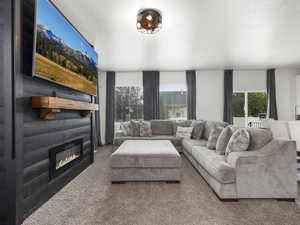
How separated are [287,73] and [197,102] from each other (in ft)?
10.6

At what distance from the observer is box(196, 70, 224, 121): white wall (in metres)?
6.11

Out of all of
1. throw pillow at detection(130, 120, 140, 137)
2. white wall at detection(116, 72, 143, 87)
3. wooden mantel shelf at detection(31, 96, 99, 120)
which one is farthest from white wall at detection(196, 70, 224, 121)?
wooden mantel shelf at detection(31, 96, 99, 120)

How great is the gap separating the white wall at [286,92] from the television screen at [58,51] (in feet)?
20.8

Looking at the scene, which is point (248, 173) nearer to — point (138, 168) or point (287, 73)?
point (138, 168)

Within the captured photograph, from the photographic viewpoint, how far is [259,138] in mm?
2320

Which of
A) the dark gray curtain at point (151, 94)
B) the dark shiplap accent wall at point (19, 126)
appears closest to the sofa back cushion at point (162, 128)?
the dark gray curtain at point (151, 94)

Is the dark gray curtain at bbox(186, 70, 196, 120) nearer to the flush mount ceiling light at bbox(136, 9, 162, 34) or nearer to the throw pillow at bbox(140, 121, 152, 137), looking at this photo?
the throw pillow at bbox(140, 121, 152, 137)

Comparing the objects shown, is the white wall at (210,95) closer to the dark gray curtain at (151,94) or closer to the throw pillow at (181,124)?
the throw pillow at (181,124)

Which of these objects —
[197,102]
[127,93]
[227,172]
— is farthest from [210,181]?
[127,93]

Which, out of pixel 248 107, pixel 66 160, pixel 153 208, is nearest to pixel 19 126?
pixel 66 160

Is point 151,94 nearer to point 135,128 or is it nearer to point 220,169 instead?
point 135,128

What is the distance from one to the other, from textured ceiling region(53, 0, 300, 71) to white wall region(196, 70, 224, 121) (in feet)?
3.18

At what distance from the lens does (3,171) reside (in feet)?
5.21

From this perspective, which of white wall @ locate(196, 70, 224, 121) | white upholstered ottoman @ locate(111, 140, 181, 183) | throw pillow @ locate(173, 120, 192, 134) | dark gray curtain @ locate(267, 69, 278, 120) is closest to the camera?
white upholstered ottoman @ locate(111, 140, 181, 183)
